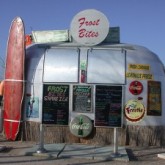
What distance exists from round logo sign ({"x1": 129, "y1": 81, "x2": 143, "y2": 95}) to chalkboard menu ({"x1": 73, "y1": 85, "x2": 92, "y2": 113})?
1158 mm

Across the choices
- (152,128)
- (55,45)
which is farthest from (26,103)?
(152,128)

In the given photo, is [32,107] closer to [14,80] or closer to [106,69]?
[14,80]

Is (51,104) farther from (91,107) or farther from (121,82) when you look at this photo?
(121,82)

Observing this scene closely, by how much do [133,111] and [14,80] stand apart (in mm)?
3462

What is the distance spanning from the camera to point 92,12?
12.0 meters

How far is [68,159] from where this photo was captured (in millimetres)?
9664

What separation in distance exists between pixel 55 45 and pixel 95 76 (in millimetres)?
1545

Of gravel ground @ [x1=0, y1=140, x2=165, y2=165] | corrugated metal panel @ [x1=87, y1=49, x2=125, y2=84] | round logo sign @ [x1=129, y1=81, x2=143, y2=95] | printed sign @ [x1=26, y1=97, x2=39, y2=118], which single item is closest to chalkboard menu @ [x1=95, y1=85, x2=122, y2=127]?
corrugated metal panel @ [x1=87, y1=49, x2=125, y2=84]

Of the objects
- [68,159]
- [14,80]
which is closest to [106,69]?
[14,80]

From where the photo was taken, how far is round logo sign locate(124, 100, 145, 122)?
38.3ft

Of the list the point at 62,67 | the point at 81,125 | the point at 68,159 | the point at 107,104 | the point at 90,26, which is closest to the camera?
the point at 68,159

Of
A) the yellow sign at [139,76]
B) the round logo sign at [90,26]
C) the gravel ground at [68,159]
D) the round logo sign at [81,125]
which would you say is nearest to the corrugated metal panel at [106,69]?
the yellow sign at [139,76]

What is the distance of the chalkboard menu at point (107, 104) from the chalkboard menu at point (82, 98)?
0.79 ft

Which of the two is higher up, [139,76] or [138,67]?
[138,67]
